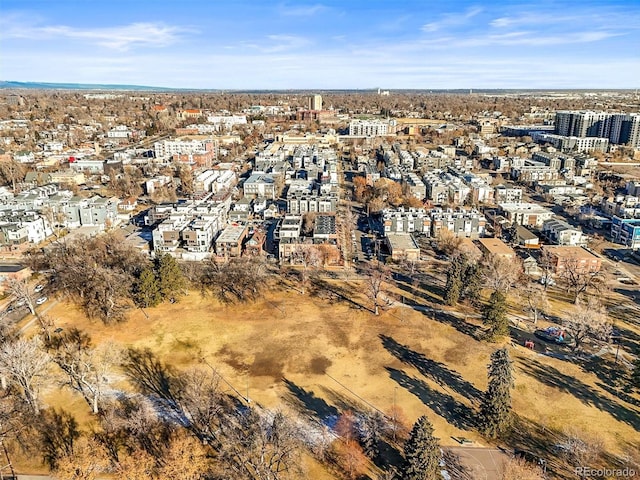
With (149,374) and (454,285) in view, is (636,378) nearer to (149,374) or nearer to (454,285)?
(454,285)

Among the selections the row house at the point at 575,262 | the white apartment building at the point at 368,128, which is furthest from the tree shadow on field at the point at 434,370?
the white apartment building at the point at 368,128

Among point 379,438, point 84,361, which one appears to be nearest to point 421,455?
point 379,438

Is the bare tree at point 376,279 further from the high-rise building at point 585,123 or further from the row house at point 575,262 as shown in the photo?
the high-rise building at point 585,123

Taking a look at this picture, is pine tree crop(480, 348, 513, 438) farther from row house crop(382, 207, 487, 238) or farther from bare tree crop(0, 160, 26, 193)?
bare tree crop(0, 160, 26, 193)

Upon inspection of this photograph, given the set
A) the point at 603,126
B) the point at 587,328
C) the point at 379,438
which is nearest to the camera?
the point at 379,438

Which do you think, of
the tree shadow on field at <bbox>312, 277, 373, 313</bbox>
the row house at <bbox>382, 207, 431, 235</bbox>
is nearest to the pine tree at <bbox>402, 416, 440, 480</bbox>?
the tree shadow on field at <bbox>312, 277, 373, 313</bbox>
